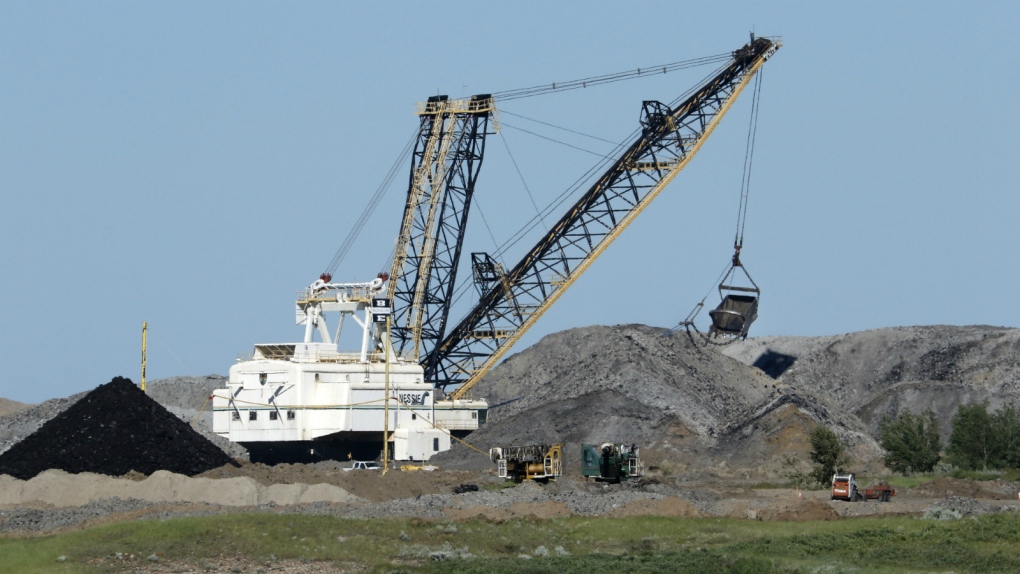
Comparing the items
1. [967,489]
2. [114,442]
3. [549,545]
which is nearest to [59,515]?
[114,442]

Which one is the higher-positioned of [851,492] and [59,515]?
[851,492]

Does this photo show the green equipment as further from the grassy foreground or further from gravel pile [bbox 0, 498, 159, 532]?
gravel pile [bbox 0, 498, 159, 532]

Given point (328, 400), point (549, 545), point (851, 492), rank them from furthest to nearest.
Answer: point (328, 400), point (851, 492), point (549, 545)

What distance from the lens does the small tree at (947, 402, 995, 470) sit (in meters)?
60.1

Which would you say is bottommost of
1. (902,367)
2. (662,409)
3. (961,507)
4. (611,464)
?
(961,507)

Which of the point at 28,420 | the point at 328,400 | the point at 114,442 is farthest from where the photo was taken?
the point at 28,420

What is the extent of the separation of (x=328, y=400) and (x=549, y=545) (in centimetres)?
3056

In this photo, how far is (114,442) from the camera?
51.1 metres

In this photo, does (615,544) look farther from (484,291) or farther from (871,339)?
(871,339)

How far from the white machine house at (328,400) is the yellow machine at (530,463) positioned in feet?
39.4

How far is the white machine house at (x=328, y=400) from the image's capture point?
2566 inches

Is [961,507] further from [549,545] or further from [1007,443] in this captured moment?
[1007,443]

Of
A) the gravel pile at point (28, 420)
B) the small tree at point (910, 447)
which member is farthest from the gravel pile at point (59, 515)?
the small tree at point (910, 447)

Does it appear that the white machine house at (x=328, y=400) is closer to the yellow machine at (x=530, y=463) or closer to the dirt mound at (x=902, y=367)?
the yellow machine at (x=530, y=463)
